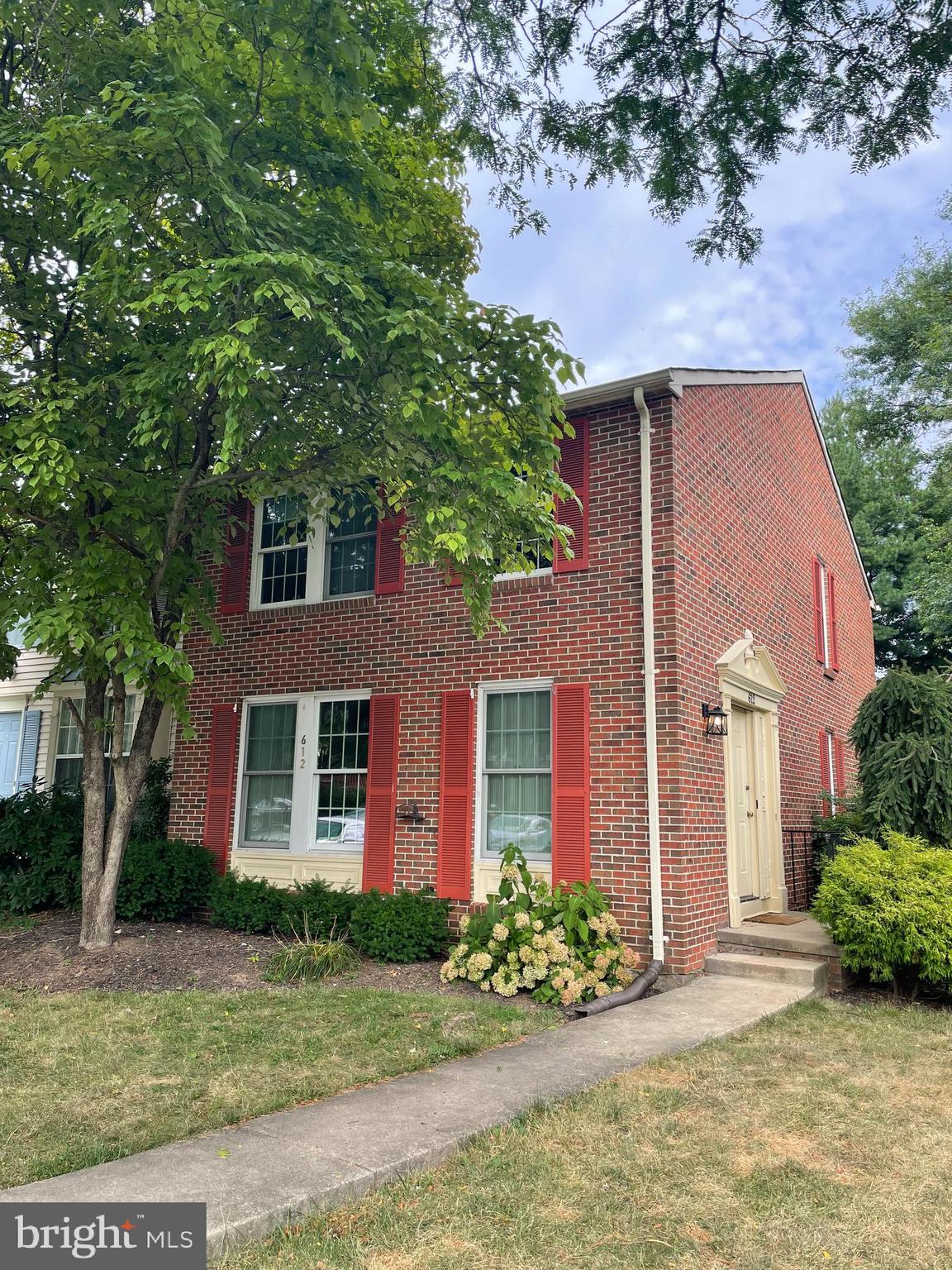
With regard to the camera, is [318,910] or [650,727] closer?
[650,727]

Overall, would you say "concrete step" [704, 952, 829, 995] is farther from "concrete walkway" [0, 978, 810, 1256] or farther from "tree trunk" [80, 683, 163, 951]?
"tree trunk" [80, 683, 163, 951]

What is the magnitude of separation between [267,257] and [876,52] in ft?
10.9

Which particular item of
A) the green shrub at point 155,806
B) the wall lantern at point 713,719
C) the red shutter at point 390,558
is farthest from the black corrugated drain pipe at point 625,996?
the green shrub at point 155,806

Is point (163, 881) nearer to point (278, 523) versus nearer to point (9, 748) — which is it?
point (278, 523)

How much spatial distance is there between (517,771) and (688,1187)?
16.6 ft

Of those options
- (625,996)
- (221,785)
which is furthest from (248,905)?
(625,996)

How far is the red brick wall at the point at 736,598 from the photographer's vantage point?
7781 millimetres

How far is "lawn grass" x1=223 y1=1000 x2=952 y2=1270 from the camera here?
301 cm

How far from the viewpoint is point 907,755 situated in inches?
338

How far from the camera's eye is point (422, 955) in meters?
8.21

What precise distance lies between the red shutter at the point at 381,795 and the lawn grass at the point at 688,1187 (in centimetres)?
440

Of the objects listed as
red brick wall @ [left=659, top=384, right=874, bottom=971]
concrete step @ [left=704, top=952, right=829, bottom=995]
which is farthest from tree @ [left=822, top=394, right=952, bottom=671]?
concrete step @ [left=704, top=952, right=829, bottom=995]

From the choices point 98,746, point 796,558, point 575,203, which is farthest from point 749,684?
point 98,746

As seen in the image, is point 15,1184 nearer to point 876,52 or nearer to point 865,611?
point 876,52
